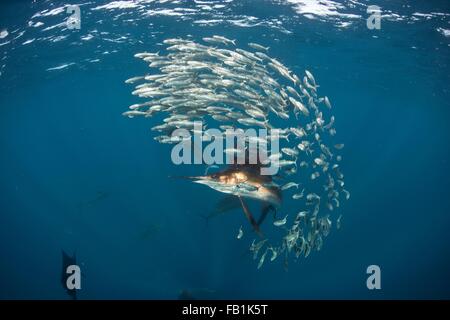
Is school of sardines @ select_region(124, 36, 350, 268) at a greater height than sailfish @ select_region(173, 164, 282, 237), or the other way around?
school of sardines @ select_region(124, 36, 350, 268)

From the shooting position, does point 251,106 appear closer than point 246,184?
No

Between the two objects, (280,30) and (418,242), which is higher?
(280,30)

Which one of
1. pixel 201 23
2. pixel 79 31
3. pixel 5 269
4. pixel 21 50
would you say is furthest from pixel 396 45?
pixel 5 269

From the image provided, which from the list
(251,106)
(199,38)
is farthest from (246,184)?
(199,38)

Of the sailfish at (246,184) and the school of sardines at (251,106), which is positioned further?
the school of sardines at (251,106)

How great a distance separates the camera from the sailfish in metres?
6.83

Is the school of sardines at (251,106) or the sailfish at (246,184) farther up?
the school of sardines at (251,106)

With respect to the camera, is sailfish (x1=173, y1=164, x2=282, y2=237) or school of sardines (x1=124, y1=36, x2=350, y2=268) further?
school of sardines (x1=124, y1=36, x2=350, y2=268)

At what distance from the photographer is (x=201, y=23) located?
1680cm

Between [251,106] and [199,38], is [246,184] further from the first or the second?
[199,38]

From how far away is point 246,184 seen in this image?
686cm

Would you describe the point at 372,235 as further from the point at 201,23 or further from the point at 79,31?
the point at 79,31

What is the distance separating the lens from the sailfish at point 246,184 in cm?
683

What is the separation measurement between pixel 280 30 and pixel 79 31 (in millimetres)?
10494
